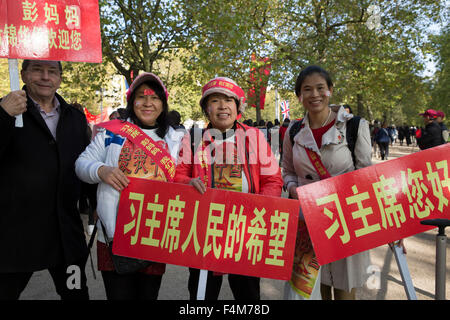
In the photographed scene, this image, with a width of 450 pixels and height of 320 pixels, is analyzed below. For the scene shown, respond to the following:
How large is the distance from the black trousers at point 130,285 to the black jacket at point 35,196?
1.07ft

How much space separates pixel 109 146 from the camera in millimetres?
1914

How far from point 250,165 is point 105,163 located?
91 centimetres

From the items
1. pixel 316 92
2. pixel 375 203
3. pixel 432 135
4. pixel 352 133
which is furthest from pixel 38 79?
pixel 432 135

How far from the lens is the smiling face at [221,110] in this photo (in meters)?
1.94

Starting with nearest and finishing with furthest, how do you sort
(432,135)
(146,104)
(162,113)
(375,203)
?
(375,203) < (146,104) < (162,113) < (432,135)

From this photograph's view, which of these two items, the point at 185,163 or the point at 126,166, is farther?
the point at 185,163

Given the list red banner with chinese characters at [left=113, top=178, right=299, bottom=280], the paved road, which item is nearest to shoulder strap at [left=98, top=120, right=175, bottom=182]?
red banner with chinese characters at [left=113, top=178, right=299, bottom=280]

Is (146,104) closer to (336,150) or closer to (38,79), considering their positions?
(38,79)

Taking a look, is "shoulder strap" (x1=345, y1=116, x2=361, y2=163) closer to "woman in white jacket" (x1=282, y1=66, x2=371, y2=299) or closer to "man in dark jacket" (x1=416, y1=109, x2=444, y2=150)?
"woman in white jacket" (x1=282, y1=66, x2=371, y2=299)

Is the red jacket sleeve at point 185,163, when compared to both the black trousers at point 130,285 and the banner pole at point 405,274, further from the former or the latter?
the banner pole at point 405,274

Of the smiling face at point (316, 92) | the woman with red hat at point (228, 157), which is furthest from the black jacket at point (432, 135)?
the woman with red hat at point (228, 157)

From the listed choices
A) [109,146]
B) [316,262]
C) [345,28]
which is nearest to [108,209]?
[109,146]

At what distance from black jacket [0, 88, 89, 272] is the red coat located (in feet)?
2.53

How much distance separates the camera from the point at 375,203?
73.5 inches
